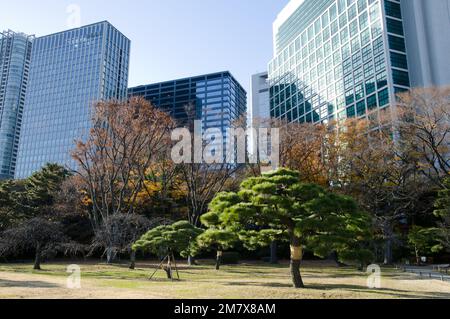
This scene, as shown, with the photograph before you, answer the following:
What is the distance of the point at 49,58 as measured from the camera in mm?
101875

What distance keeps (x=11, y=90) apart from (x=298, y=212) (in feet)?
420

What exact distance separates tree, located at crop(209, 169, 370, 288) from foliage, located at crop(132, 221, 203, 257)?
3.98 meters

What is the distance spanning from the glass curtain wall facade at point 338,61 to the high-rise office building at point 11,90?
80.4 meters

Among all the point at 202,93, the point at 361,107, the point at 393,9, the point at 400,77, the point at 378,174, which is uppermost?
the point at 202,93

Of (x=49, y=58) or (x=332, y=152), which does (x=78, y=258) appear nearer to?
(x=332, y=152)

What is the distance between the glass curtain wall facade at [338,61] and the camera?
52062mm

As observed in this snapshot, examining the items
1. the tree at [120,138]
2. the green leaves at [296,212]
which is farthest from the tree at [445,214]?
the tree at [120,138]

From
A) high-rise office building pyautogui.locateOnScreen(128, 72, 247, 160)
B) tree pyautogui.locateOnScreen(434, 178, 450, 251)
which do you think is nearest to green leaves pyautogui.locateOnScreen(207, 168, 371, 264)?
tree pyautogui.locateOnScreen(434, 178, 450, 251)

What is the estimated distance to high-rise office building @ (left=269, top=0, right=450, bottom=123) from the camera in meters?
50.7

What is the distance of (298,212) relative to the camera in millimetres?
11742

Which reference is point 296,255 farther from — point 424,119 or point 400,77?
point 400,77

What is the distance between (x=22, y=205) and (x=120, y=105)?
11.4 meters

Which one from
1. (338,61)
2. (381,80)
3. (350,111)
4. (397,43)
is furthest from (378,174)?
(338,61)

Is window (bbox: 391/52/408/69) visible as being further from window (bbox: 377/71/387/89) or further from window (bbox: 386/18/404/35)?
window (bbox: 386/18/404/35)
